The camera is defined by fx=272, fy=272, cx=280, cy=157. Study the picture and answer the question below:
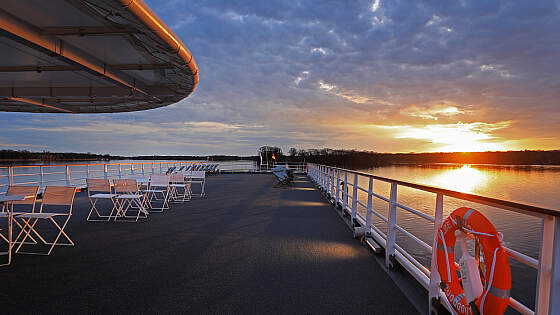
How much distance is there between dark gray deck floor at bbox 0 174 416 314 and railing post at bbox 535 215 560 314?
899 millimetres

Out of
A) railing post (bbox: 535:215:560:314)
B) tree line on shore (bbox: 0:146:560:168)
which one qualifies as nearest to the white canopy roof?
railing post (bbox: 535:215:560:314)

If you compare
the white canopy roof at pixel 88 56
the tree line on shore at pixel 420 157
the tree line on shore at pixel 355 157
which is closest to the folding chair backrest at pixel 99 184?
the white canopy roof at pixel 88 56

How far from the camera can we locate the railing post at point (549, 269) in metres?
0.95

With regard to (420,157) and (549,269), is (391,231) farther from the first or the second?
(420,157)

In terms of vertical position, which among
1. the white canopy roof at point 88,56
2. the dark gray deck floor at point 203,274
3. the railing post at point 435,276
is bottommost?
the dark gray deck floor at point 203,274

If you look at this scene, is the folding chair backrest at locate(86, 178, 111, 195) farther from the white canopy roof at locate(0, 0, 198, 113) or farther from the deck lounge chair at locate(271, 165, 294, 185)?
the deck lounge chair at locate(271, 165, 294, 185)

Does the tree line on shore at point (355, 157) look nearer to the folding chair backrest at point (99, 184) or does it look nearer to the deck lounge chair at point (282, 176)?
the deck lounge chair at point (282, 176)

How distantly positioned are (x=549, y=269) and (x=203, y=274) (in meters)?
2.21

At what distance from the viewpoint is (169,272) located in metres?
2.38

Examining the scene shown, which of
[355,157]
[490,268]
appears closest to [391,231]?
[490,268]

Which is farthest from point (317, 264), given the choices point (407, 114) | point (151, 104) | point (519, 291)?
point (407, 114)

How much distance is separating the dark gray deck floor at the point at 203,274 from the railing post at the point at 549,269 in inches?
35.4

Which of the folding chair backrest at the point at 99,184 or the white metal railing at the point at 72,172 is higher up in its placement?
the folding chair backrest at the point at 99,184

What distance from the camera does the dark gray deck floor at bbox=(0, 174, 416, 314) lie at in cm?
184
